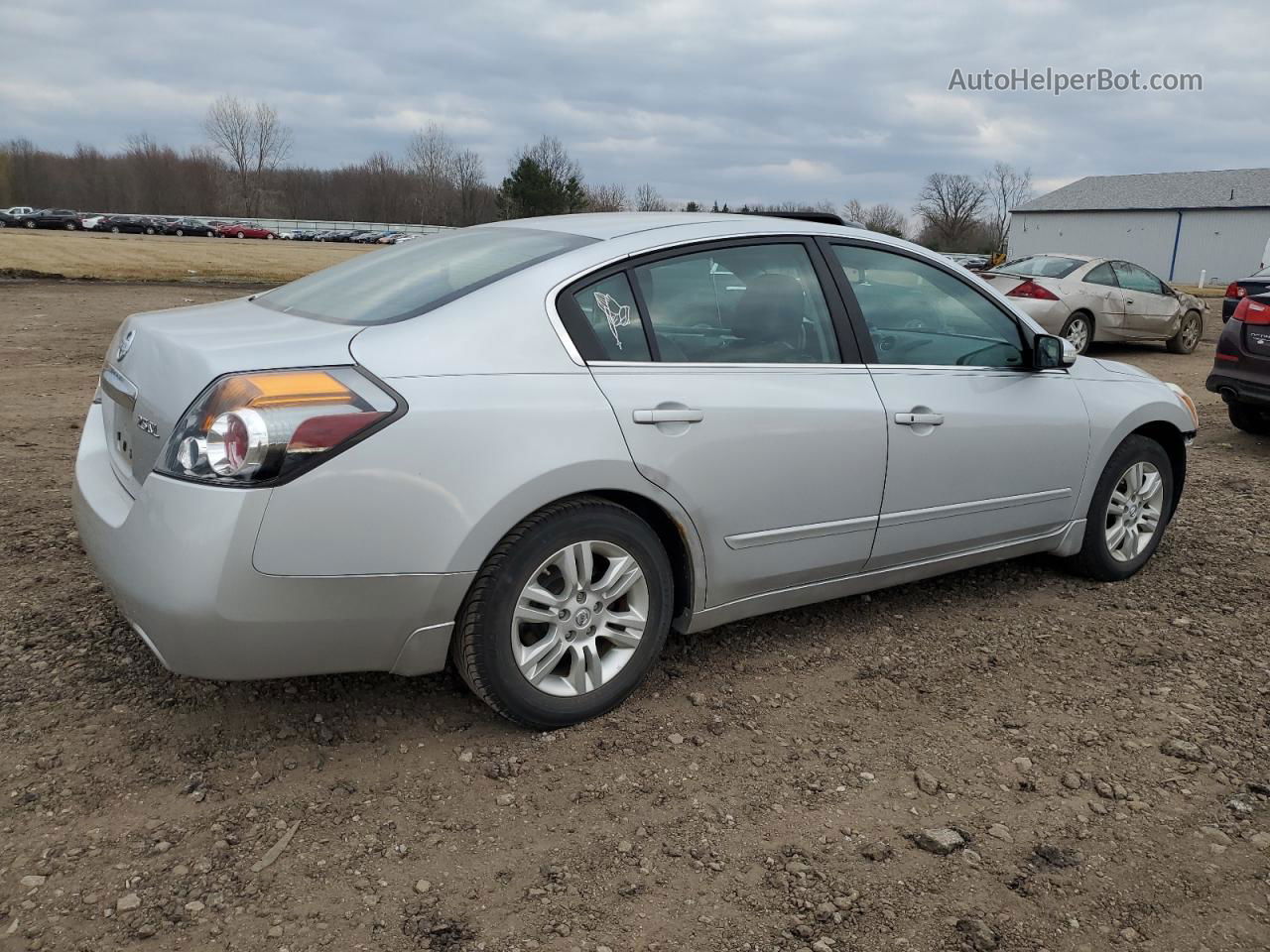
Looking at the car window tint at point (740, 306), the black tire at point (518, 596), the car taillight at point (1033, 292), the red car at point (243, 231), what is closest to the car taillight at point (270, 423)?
the black tire at point (518, 596)

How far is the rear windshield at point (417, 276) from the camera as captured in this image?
3.14 meters

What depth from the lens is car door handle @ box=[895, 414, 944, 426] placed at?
3.73 meters

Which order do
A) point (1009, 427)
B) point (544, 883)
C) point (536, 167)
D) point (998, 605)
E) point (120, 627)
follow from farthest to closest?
1. point (536, 167)
2. point (998, 605)
3. point (1009, 427)
4. point (120, 627)
5. point (544, 883)

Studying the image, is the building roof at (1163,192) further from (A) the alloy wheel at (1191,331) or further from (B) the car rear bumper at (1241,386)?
(B) the car rear bumper at (1241,386)

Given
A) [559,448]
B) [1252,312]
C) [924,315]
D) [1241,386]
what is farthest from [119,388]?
[1252,312]

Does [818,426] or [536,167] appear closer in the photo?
[818,426]

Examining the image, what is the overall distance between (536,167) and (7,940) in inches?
2555

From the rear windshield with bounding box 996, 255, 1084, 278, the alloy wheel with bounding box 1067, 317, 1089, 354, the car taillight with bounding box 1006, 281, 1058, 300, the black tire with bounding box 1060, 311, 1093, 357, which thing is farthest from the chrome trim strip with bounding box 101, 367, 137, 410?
the rear windshield with bounding box 996, 255, 1084, 278

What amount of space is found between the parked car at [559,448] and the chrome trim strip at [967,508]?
1 cm

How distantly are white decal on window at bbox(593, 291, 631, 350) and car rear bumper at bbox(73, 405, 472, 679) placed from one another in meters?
0.91

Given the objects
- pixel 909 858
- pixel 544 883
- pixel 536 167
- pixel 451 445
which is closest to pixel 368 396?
pixel 451 445

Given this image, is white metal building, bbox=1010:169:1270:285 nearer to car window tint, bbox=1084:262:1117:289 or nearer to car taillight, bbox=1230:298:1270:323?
car window tint, bbox=1084:262:1117:289

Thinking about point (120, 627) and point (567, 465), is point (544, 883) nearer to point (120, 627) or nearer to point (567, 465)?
point (567, 465)

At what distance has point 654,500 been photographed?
317 centimetres
